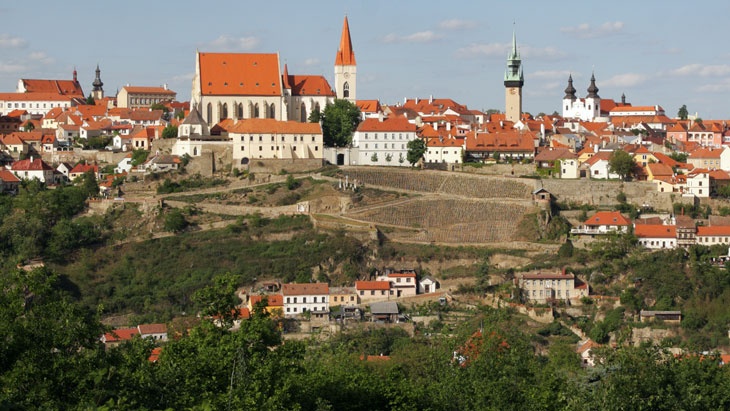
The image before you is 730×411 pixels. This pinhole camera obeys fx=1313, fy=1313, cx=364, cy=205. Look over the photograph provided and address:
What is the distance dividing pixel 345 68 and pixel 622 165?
22626 millimetres

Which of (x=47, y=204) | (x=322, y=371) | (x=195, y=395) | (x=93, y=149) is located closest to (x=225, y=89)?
(x=93, y=149)

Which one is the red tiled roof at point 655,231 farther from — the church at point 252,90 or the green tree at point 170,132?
the green tree at point 170,132

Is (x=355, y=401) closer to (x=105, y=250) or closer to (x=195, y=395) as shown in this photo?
(x=195, y=395)

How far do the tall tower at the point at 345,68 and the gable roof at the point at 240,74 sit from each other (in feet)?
17.6

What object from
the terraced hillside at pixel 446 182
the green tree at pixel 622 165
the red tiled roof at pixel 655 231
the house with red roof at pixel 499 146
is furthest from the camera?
the house with red roof at pixel 499 146

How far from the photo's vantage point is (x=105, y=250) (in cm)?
6694

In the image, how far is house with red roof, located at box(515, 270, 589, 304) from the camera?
6056 cm

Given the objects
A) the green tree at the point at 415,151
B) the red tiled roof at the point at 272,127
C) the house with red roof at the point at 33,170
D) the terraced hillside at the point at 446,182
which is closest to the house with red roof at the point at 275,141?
the red tiled roof at the point at 272,127

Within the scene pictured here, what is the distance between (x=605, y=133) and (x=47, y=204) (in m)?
39.5

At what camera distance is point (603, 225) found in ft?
217

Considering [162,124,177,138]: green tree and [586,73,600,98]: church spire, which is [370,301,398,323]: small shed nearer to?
[162,124,177,138]: green tree

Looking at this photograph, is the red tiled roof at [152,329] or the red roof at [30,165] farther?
the red roof at [30,165]

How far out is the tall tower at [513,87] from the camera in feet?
314

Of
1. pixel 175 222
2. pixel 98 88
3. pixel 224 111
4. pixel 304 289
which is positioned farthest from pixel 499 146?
pixel 98 88
